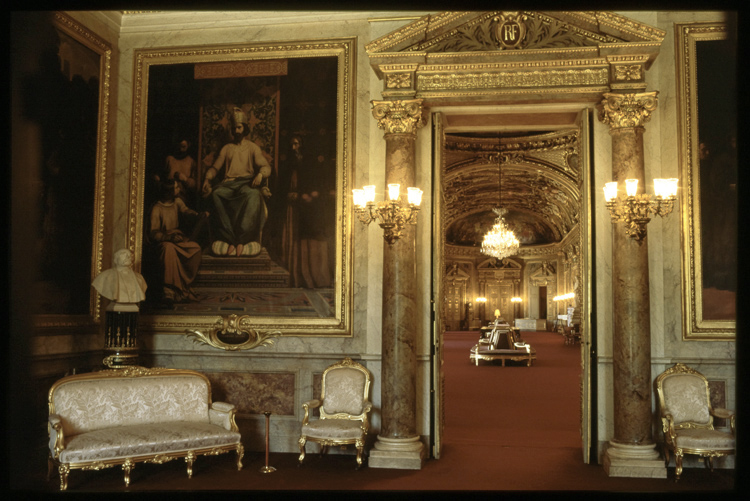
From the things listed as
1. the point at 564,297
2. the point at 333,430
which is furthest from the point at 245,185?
the point at 564,297

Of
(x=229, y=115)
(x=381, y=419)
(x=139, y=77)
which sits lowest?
(x=381, y=419)

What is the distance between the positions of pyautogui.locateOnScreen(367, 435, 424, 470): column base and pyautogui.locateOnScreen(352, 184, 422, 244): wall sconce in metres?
2.12

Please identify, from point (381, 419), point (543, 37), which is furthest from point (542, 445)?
point (543, 37)

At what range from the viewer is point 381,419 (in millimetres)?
6777

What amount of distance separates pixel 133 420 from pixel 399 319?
291 cm

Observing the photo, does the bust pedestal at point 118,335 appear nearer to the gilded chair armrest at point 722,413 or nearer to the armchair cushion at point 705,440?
the armchair cushion at point 705,440

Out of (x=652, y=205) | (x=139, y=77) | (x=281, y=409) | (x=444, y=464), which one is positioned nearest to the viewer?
(x=652, y=205)

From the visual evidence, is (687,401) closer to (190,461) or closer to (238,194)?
A: (190,461)

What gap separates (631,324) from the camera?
6.35 meters

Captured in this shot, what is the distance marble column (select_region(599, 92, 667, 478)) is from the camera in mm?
6238

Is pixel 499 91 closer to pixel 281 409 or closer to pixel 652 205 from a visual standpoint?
pixel 652 205

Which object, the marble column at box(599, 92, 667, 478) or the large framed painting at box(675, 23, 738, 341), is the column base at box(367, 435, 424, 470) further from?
the large framed painting at box(675, 23, 738, 341)

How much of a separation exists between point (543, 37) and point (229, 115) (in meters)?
3.78

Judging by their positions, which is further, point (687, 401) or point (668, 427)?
point (687, 401)
